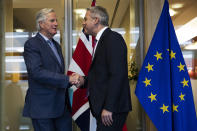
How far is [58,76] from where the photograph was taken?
2.40 meters

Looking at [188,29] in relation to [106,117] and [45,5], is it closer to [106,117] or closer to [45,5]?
[45,5]

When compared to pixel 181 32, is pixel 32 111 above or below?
below

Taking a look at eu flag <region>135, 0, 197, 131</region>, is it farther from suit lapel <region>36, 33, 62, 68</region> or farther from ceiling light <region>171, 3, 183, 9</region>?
suit lapel <region>36, 33, 62, 68</region>

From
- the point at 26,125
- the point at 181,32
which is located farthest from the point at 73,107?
the point at 181,32

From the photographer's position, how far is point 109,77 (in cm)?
211

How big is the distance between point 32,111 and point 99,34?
88cm

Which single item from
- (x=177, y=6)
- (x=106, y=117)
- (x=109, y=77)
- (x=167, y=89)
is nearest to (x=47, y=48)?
(x=109, y=77)

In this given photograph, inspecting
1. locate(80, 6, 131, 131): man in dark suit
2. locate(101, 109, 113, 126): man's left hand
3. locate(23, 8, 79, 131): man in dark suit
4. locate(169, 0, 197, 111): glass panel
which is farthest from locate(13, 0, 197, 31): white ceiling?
locate(101, 109, 113, 126): man's left hand

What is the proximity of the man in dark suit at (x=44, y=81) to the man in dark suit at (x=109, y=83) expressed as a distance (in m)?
0.39

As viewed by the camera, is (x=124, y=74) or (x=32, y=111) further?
(x=32, y=111)

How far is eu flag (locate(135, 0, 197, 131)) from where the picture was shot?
2891mm

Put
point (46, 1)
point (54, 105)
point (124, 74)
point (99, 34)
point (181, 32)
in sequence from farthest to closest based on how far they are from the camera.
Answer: point (46, 1)
point (181, 32)
point (54, 105)
point (99, 34)
point (124, 74)

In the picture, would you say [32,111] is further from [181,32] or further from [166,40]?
[181,32]

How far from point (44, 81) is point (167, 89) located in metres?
1.31
